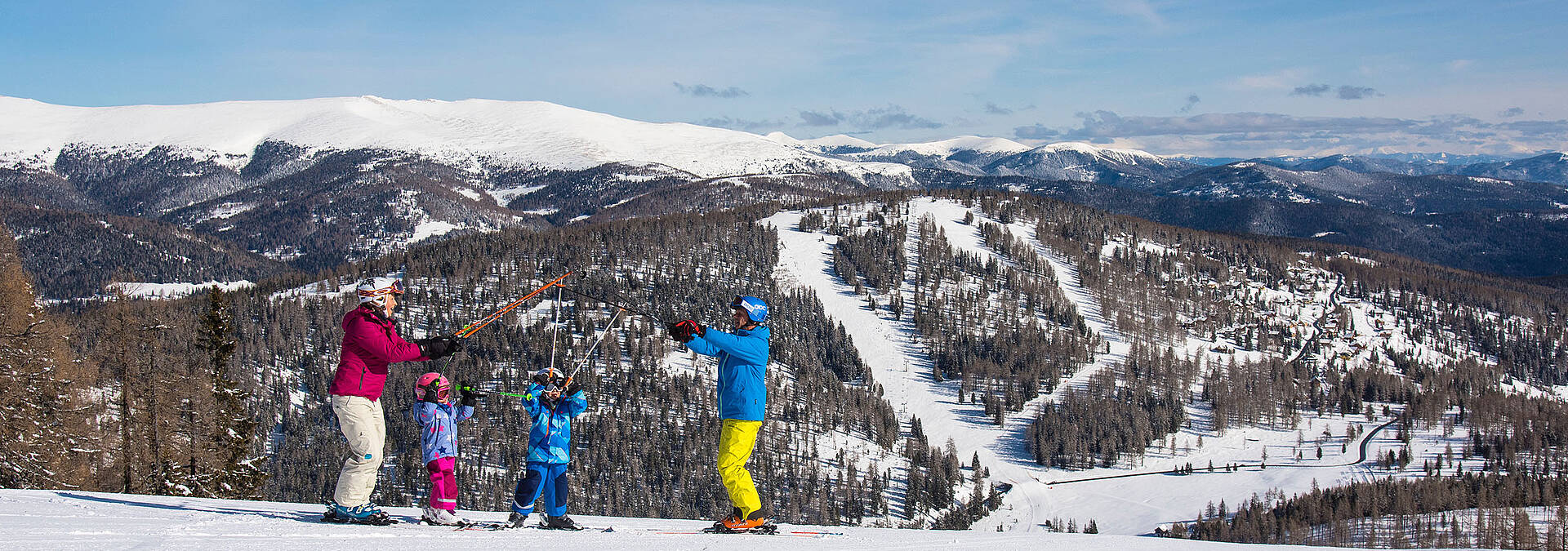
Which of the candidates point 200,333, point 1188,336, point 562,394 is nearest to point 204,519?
point 562,394

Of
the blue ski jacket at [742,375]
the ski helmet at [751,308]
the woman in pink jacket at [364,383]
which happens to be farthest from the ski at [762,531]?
the woman in pink jacket at [364,383]

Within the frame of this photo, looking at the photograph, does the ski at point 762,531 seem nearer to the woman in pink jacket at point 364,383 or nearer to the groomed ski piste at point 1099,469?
the woman in pink jacket at point 364,383

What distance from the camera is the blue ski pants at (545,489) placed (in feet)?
47.1

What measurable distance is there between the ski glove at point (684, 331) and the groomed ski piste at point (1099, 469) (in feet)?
301

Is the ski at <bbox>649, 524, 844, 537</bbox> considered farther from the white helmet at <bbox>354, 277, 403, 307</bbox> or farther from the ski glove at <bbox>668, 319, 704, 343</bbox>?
the white helmet at <bbox>354, 277, 403, 307</bbox>

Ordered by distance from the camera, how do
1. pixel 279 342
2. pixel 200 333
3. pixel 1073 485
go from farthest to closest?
pixel 279 342 → pixel 1073 485 → pixel 200 333

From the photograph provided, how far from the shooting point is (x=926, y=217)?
623ft

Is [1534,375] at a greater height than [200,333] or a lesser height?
lesser

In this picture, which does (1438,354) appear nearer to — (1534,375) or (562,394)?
(1534,375)

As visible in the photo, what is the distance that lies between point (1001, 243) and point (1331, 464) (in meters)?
76.7

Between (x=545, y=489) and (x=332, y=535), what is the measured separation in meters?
3.76

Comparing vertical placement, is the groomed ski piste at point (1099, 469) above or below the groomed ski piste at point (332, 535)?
below

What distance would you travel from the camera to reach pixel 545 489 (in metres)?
14.5

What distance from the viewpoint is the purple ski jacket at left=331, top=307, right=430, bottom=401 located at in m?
12.5
